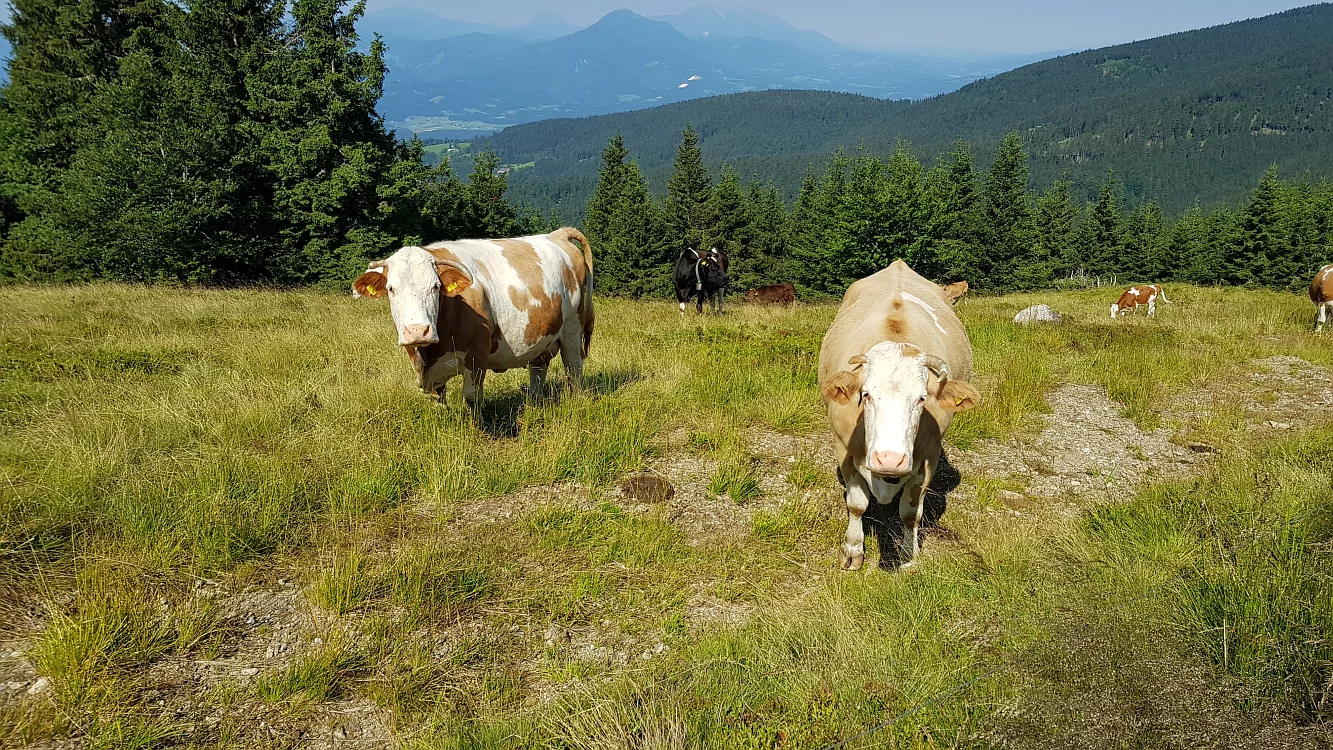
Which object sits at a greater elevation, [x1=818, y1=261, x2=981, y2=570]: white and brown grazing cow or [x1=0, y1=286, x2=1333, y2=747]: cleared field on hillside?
[x1=818, y1=261, x2=981, y2=570]: white and brown grazing cow

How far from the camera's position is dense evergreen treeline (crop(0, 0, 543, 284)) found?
19344 millimetres

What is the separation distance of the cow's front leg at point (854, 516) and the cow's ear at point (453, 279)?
12.0ft

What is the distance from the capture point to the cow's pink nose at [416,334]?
5.13 meters

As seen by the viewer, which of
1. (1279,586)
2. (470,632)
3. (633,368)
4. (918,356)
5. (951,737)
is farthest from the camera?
(633,368)

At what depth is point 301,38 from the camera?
2342 centimetres

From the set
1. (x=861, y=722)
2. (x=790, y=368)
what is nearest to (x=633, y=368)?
(x=790, y=368)

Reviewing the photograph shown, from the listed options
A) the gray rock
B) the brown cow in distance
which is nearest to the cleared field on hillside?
the gray rock

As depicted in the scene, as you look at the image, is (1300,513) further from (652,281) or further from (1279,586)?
(652,281)

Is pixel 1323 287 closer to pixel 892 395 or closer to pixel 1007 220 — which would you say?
pixel 892 395

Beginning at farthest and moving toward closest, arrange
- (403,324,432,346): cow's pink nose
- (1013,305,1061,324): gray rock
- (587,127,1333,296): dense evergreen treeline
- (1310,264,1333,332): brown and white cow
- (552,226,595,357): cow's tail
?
(587,127,1333,296): dense evergreen treeline → (1013,305,1061,324): gray rock → (1310,264,1333,332): brown and white cow → (552,226,595,357): cow's tail → (403,324,432,346): cow's pink nose

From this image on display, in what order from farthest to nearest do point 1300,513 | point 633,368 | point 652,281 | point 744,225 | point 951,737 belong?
point 744,225, point 652,281, point 633,368, point 1300,513, point 951,737

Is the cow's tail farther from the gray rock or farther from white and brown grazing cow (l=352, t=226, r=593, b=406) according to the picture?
the gray rock

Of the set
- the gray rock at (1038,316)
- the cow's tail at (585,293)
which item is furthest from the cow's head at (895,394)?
the gray rock at (1038,316)

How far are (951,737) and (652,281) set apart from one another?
48176 mm
